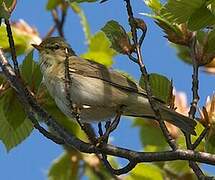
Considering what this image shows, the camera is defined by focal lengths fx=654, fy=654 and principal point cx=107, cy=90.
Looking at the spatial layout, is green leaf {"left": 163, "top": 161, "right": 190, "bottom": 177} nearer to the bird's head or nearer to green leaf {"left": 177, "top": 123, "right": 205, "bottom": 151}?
green leaf {"left": 177, "top": 123, "right": 205, "bottom": 151}

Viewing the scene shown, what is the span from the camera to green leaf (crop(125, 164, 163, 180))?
4.21 metres

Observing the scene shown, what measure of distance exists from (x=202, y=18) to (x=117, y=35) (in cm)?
50

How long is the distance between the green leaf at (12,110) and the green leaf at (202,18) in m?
1.15

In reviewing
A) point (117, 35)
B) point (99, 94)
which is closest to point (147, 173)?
point (99, 94)

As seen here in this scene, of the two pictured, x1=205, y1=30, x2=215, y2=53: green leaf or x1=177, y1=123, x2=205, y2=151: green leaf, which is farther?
x1=177, y1=123, x2=205, y2=151: green leaf

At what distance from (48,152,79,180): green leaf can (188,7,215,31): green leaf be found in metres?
1.93

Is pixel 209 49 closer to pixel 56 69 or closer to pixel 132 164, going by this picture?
pixel 132 164

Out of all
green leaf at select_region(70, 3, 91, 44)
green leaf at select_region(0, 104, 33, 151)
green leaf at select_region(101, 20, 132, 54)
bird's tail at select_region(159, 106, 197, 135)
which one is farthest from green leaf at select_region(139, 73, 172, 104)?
green leaf at select_region(70, 3, 91, 44)

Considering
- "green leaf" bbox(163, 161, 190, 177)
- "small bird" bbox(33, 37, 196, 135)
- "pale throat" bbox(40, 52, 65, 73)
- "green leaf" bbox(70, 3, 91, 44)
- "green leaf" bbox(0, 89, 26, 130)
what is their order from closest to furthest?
"green leaf" bbox(0, 89, 26, 130) → "small bird" bbox(33, 37, 196, 135) → "green leaf" bbox(163, 161, 190, 177) → "pale throat" bbox(40, 52, 65, 73) → "green leaf" bbox(70, 3, 91, 44)

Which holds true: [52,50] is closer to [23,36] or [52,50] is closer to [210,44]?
[23,36]

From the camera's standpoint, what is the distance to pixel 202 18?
2.51 m

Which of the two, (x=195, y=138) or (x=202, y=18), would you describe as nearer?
(x=202, y=18)

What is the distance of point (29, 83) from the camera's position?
3.32m

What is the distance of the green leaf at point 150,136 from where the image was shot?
4699 mm
